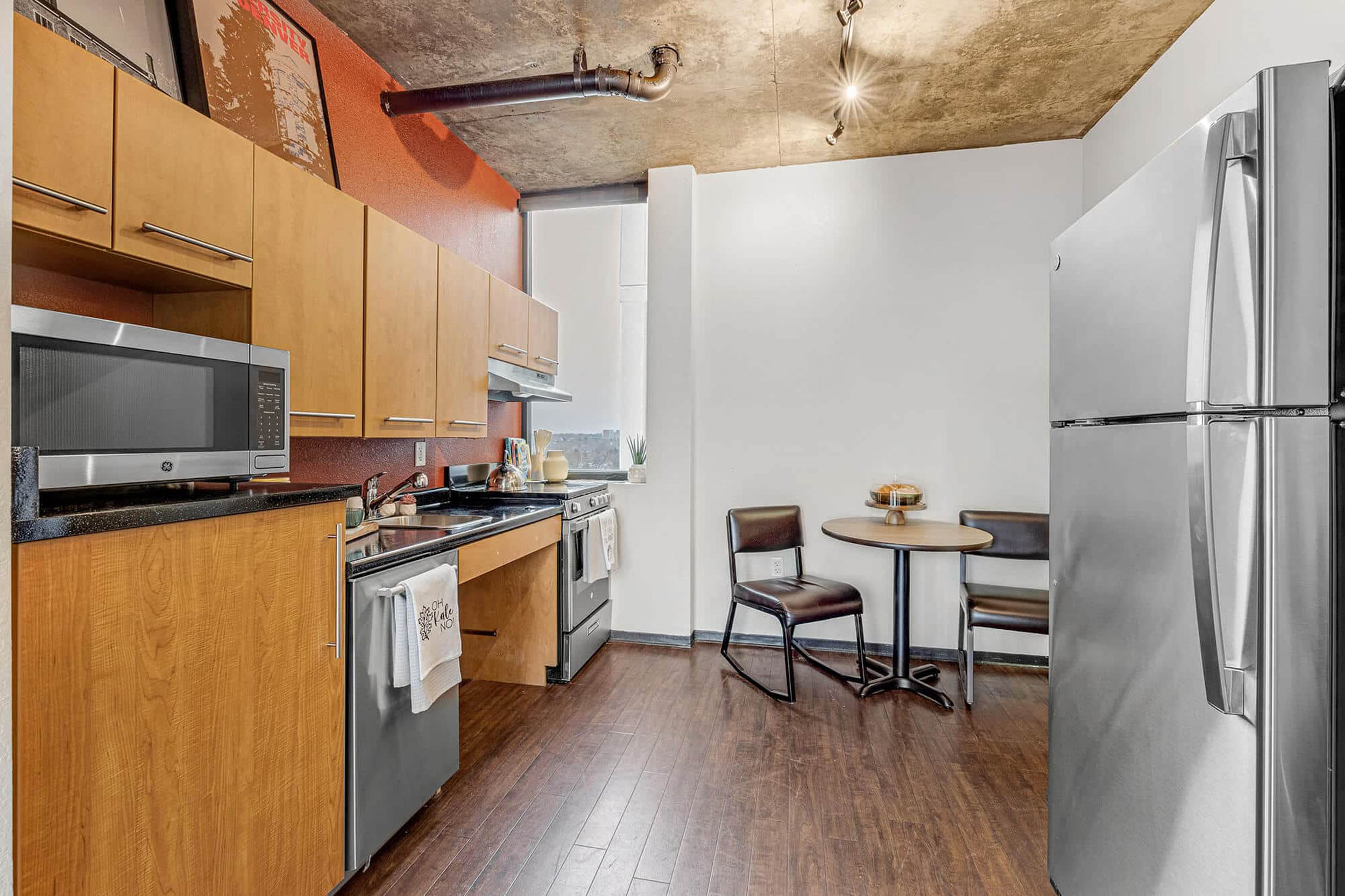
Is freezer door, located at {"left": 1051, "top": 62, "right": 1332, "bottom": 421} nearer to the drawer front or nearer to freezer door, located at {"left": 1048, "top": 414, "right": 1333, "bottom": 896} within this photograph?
freezer door, located at {"left": 1048, "top": 414, "right": 1333, "bottom": 896}

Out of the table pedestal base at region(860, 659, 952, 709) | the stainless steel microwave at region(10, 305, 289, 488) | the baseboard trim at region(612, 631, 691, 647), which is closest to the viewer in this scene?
the stainless steel microwave at region(10, 305, 289, 488)

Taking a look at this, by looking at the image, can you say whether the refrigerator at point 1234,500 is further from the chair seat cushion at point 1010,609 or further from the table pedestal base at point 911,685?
the table pedestal base at point 911,685

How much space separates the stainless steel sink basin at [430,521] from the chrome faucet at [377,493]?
70 millimetres

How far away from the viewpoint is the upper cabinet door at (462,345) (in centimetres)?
256

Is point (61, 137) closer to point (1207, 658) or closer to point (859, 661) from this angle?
point (1207, 658)

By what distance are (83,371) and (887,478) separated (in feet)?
11.1

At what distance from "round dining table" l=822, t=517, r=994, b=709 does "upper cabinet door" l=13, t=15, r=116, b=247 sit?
275 cm

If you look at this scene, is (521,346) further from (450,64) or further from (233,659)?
(233,659)

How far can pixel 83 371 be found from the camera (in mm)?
1100

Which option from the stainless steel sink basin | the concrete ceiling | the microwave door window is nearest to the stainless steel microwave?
the microwave door window

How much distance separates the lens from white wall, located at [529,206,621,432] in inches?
155

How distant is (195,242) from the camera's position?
4.68ft

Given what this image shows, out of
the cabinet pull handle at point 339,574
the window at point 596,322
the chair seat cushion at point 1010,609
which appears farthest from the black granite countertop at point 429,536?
the chair seat cushion at point 1010,609

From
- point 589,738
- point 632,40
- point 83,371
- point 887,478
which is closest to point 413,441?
point 589,738
